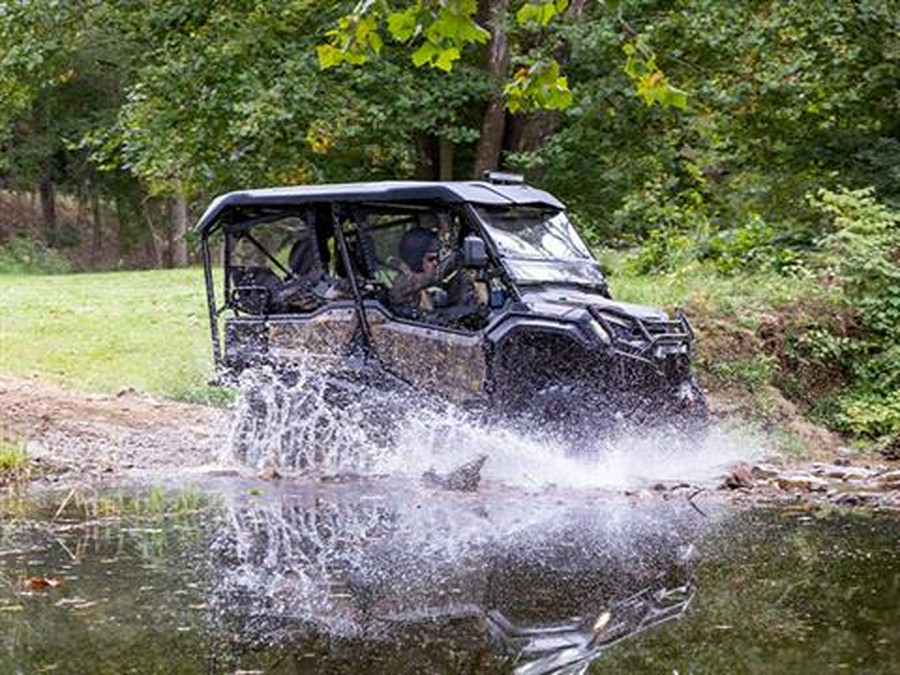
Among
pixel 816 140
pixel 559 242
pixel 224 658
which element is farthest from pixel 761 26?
pixel 224 658

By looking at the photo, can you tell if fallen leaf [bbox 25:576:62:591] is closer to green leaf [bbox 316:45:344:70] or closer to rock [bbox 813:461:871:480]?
green leaf [bbox 316:45:344:70]

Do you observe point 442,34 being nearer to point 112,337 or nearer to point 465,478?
point 465,478

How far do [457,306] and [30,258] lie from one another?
34236 mm

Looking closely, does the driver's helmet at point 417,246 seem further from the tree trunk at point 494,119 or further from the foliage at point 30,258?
the foliage at point 30,258

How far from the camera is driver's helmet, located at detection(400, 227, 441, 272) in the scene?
11203 millimetres

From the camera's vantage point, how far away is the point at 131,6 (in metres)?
21.5

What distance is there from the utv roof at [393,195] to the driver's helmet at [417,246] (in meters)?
0.31

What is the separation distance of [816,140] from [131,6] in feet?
37.0

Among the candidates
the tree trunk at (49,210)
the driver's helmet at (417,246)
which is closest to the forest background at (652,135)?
the driver's helmet at (417,246)

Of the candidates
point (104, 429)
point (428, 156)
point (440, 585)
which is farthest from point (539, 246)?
point (428, 156)

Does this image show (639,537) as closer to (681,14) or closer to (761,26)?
(761,26)

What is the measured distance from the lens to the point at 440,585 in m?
6.73

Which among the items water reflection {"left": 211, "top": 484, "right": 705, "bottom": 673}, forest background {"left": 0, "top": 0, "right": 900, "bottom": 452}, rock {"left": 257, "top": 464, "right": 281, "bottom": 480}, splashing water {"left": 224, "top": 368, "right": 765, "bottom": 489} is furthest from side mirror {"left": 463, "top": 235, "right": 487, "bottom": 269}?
forest background {"left": 0, "top": 0, "right": 900, "bottom": 452}

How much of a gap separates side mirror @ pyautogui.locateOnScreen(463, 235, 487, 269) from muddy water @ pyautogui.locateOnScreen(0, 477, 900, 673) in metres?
1.95
